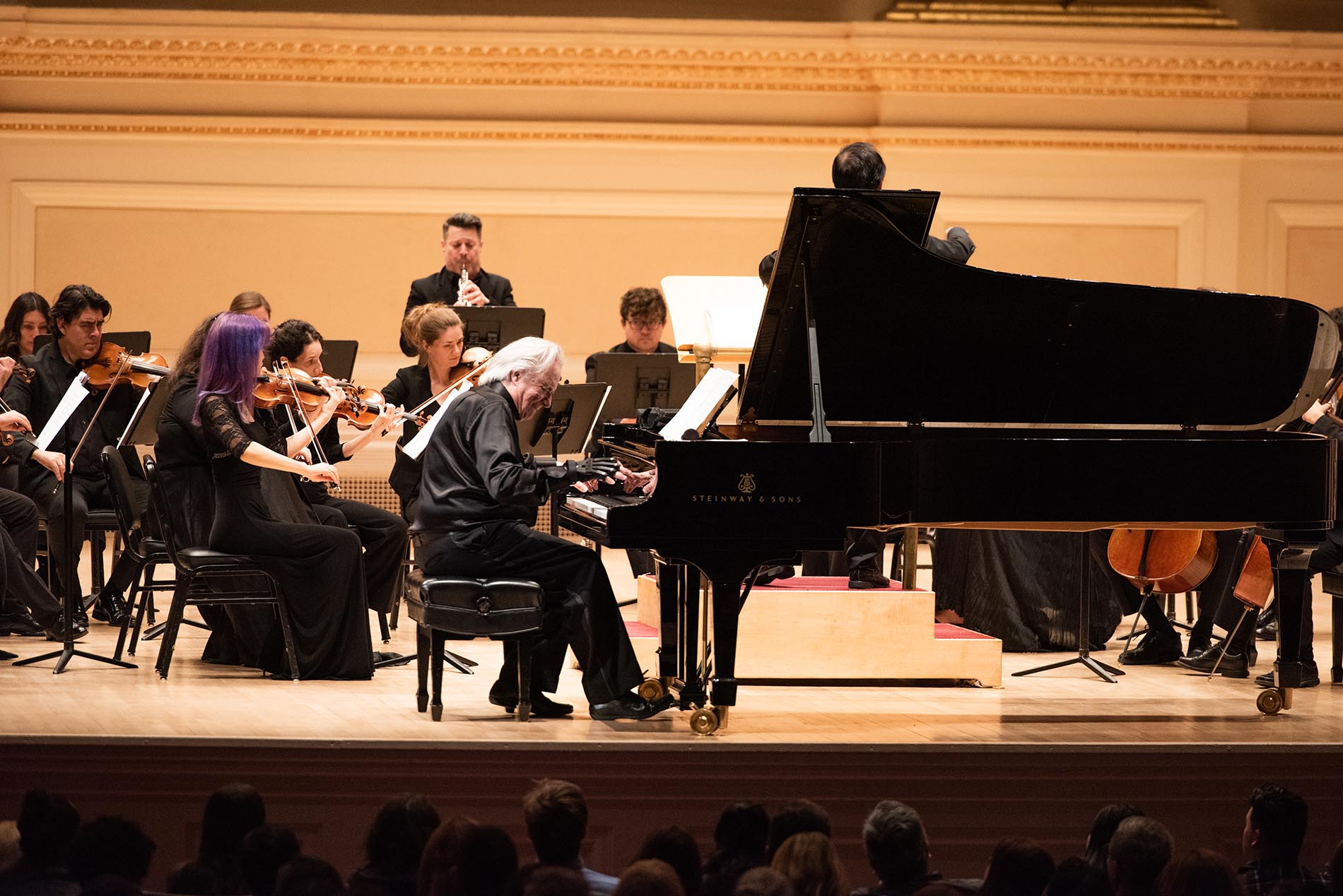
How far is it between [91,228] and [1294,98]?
6.28m

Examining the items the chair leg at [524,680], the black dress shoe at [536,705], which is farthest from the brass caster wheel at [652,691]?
the chair leg at [524,680]

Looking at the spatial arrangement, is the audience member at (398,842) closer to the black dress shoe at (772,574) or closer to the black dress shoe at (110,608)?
the black dress shoe at (772,574)

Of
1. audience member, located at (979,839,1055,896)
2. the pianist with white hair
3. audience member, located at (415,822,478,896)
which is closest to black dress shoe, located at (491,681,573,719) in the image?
the pianist with white hair

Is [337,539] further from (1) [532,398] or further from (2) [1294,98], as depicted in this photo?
(2) [1294,98]

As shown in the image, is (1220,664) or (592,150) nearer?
(1220,664)

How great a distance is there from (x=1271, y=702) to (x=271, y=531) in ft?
9.75

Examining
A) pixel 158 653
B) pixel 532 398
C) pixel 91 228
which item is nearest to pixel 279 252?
pixel 91 228

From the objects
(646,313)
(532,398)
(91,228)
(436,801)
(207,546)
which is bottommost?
(436,801)

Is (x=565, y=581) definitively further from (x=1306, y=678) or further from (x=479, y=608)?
(x=1306, y=678)

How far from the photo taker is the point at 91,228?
26.7 ft

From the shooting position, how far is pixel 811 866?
2744 millimetres

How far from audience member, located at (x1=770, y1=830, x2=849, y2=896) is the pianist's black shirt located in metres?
1.69

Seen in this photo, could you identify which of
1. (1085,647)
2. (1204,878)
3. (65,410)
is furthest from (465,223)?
(1204,878)

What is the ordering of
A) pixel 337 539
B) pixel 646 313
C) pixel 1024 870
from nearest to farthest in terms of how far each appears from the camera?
pixel 1024 870, pixel 337 539, pixel 646 313
